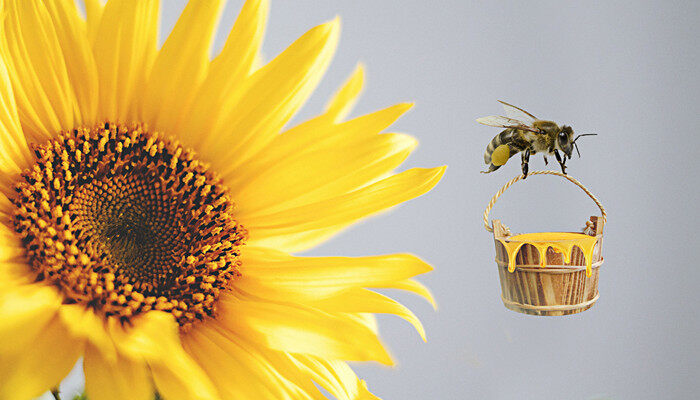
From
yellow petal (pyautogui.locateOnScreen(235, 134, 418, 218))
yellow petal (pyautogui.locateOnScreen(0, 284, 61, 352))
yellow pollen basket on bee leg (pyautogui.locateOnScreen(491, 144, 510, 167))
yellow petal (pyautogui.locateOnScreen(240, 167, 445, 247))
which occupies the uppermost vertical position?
yellow pollen basket on bee leg (pyautogui.locateOnScreen(491, 144, 510, 167))

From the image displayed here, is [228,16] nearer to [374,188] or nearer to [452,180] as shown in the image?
[452,180]

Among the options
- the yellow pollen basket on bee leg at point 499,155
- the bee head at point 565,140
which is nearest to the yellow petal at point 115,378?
the yellow pollen basket on bee leg at point 499,155

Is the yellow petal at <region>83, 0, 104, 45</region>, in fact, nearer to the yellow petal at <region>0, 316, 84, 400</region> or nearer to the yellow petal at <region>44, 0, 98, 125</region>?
the yellow petal at <region>44, 0, 98, 125</region>

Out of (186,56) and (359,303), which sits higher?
(186,56)

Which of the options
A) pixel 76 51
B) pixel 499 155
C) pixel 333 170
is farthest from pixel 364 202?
pixel 499 155

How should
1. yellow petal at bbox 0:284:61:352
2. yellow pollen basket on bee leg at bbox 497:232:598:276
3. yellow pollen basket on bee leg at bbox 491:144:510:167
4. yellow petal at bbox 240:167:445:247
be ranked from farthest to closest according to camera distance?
yellow pollen basket on bee leg at bbox 497:232:598:276 < yellow pollen basket on bee leg at bbox 491:144:510:167 < yellow petal at bbox 240:167:445:247 < yellow petal at bbox 0:284:61:352

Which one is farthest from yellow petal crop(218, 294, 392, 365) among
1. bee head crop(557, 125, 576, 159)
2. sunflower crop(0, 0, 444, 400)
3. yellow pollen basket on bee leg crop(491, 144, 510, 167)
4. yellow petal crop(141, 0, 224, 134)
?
bee head crop(557, 125, 576, 159)

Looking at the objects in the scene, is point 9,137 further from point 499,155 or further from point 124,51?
point 499,155
